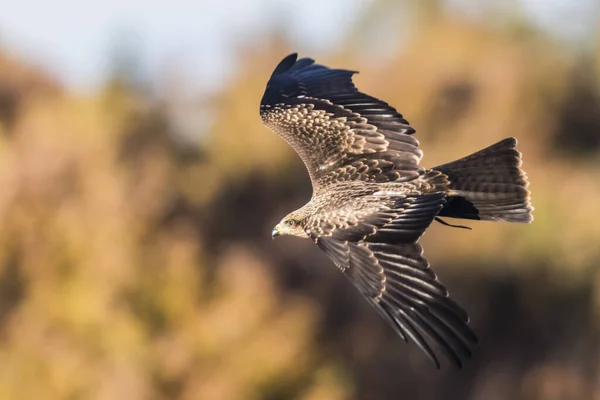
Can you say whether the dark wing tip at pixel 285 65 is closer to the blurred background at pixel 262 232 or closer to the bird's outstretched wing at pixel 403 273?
the bird's outstretched wing at pixel 403 273

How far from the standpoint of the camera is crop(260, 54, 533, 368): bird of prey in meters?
6.28

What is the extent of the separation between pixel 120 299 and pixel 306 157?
14519 mm

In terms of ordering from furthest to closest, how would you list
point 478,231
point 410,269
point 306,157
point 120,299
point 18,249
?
point 478,231 < point 18,249 < point 120,299 < point 306,157 < point 410,269

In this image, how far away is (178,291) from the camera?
22.2 meters

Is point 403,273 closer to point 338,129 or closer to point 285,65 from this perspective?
point 338,129

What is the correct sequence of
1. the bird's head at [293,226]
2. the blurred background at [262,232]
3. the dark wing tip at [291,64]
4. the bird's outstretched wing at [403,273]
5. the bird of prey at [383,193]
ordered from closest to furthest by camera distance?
the bird's outstretched wing at [403,273], the bird of prey at [383,193], the bird's head at [293,226], the dark wing tip at [291,64], the blurred background at [262,232]

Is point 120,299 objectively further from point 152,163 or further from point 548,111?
point 548,111

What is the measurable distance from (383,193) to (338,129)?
1000 millimetres

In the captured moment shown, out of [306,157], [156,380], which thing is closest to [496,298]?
[156,380]

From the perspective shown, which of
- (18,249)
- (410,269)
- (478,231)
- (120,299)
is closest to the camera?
(410,269)

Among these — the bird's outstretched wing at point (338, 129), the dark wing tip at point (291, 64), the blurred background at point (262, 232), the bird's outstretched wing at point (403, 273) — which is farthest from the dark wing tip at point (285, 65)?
the blurred background at point (262, 232)

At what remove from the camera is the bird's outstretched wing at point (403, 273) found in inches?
240

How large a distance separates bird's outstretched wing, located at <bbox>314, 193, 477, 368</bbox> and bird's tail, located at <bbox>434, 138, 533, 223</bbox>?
615 mm

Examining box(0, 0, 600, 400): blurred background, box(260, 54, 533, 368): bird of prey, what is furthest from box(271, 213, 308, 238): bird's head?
box(0, 0, 600, 400): blurred background
